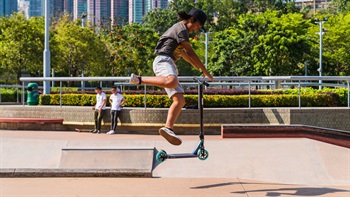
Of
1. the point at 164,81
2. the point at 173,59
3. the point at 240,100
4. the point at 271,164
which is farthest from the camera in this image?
the point at 240,100

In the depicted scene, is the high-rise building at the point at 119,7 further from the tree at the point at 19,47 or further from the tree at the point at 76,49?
the tree at the point at 19,47

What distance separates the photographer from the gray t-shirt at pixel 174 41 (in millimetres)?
7582

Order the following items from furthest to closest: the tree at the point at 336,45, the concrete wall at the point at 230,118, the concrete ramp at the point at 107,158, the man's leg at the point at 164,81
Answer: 1. the tree at the point at 336,45
2. the concrete wall at the point at 230,118
3. the concrete ramp at the point at 107,158
4. the man's leg at the point at 164,81

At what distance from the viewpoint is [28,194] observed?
7258 millimetres

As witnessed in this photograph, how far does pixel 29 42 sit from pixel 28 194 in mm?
31105

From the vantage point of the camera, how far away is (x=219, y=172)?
9.83 metres

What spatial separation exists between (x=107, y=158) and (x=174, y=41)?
2.93 meters

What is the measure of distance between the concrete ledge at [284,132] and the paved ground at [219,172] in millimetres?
749

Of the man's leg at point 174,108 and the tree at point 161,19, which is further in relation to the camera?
the tree at point 161,19

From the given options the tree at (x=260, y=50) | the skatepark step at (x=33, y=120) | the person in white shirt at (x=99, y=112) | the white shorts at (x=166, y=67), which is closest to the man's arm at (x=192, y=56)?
the white shorts at (x=166, y=67)

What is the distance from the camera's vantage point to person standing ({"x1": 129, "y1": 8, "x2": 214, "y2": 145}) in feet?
24.8

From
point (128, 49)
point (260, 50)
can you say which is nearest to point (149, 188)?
point (128, 49)

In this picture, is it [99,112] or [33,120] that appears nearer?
[99,112]

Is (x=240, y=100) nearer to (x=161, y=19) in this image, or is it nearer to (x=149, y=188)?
(x=149, y=188)
